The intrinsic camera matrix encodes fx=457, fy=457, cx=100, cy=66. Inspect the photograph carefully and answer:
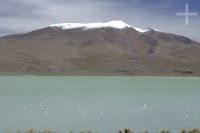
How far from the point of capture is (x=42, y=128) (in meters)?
21.6

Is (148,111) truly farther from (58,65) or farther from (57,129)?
(58,65)

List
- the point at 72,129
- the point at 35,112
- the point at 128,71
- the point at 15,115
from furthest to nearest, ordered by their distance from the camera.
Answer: the point at 128,71 < the point at 35,112 < the point at 15,115 < the point at 72,129

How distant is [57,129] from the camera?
69.8 ft

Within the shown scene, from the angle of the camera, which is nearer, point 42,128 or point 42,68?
point 42,128

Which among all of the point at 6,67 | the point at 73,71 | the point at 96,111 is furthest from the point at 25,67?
the point at 96,111

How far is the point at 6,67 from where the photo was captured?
174 metres

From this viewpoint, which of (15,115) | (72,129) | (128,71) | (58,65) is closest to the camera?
(72,129)

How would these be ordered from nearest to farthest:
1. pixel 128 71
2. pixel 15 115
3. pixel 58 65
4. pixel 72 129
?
pixel 72 129, pixel 15 115, pixel 128 71, pixel 58 65

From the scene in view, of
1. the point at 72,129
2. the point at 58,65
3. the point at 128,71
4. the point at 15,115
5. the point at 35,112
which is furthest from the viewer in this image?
the point at 58,65

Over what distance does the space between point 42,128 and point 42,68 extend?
499 ft

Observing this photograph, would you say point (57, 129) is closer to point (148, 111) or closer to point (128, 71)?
point (148, 111)

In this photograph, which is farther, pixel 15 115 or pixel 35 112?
pixel 35 112

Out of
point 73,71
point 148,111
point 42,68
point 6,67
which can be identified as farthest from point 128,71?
point 148,111

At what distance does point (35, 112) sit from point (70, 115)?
304 cm
